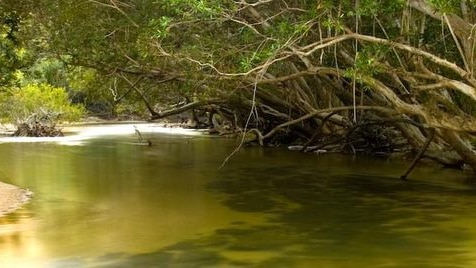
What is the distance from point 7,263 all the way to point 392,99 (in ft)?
24.9

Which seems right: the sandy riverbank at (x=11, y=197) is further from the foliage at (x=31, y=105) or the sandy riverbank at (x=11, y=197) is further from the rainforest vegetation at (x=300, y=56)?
the foliage at (x=31, y=105)

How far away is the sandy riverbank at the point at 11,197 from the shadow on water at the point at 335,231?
3395mm

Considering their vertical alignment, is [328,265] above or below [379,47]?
below

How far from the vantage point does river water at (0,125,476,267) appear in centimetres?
741

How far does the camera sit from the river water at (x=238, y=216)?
24.3 feet

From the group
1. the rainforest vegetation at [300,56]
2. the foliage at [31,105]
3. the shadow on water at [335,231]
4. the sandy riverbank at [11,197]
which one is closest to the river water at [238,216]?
the shadow on water at [335,231]

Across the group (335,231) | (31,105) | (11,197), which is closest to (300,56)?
(335,231)

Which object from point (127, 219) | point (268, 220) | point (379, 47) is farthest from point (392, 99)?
point (127, 219)

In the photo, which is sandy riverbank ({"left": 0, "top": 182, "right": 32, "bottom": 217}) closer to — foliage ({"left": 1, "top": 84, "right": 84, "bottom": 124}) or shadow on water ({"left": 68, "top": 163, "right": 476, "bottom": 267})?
shadow on water ({"left": 68, "top": 163, "right": 476, "bottom": 267})

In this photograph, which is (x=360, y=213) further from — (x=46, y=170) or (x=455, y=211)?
(x=46, y=170)

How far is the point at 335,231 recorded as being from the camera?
8.85 metres

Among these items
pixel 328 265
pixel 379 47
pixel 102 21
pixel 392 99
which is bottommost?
pixel 328 265

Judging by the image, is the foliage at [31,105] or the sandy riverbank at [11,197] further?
the foliage at [31,105]

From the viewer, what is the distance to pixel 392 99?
12195mm
